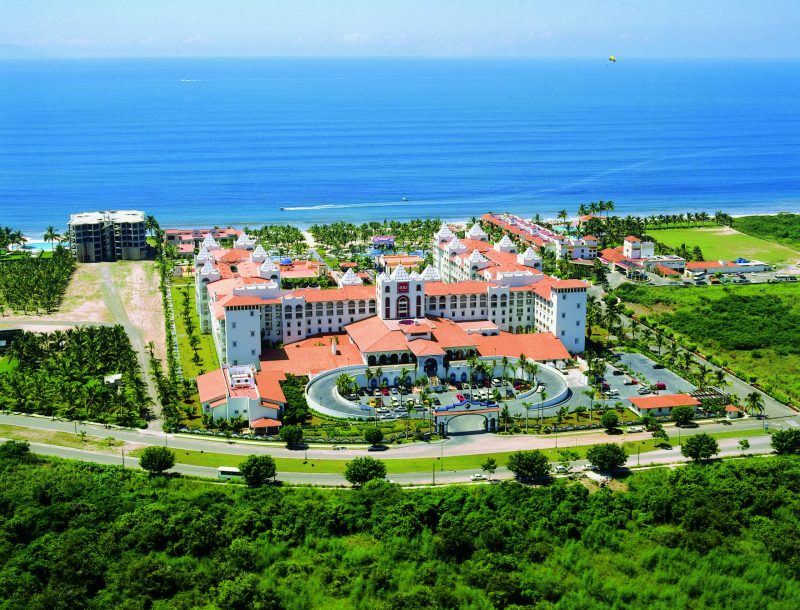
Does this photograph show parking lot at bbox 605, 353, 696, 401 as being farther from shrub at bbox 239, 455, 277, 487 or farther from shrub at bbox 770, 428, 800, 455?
shrub at bbox 239, 455, 277, 487

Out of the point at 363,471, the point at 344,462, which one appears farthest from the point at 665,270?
the point at 363,471

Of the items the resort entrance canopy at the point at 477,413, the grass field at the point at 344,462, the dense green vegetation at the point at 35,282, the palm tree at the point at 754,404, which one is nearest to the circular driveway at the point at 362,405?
the resort entrance canopy at the point at 477,413

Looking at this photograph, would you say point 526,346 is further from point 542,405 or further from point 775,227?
point 775,227

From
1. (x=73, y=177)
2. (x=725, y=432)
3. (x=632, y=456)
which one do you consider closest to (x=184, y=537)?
(x=632, y=456)

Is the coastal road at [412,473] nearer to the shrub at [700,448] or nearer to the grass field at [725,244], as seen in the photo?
the shrub at [700,448]

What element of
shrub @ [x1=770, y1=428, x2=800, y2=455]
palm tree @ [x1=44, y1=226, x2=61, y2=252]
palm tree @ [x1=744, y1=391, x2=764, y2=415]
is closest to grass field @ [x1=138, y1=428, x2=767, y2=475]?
shrub @ [x1=770, y1=428, x2=800, y2=455]

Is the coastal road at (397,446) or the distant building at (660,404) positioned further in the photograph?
the distant building at (660,404)

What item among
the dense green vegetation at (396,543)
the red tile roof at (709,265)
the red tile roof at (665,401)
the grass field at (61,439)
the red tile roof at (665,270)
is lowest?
the dense green vegetation at (396,543)
